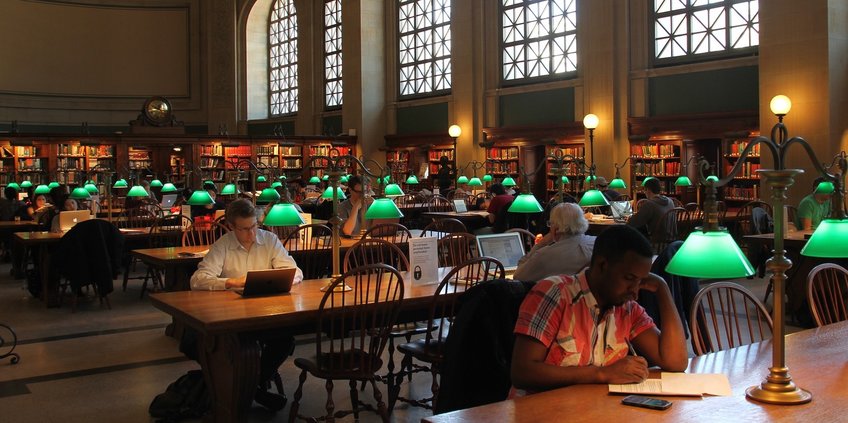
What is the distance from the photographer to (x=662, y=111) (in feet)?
44.9

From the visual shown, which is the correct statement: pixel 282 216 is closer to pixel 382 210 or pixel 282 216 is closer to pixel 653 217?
pixel 382 210

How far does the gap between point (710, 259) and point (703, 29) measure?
475 inches

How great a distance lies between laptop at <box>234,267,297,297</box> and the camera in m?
4.17

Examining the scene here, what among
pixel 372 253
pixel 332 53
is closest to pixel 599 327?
pixel 372 253

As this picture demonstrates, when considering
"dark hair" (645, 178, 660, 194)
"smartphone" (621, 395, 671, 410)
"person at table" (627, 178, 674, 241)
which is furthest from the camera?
"dark hair" (645, 178, 660, 194)

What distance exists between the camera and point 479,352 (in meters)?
2.95

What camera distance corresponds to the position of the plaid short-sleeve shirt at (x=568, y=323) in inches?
96.7

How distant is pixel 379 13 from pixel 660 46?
25.8ft

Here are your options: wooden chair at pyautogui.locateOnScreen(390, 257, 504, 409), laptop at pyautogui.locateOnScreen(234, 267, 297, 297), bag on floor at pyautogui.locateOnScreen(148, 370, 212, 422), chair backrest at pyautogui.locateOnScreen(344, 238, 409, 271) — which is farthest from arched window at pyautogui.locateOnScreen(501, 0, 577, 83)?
bag on floor at pyautogui.locateOnScreen(148, 370, 212, 422)

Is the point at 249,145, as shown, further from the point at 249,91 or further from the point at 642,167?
the point at 642,167

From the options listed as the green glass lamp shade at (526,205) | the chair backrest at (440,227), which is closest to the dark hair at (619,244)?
the green glass lamp shade at (526,205)

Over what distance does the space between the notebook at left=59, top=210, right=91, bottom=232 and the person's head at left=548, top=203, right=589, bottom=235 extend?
230 inches

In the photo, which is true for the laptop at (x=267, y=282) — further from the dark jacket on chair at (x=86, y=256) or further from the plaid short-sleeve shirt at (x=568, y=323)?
the dark jacket on chair at (x=86, y=256)

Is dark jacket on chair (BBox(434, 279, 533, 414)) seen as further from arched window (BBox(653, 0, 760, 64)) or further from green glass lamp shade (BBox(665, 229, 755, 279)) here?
arched window (BBox(653, 0, 760, 64))
